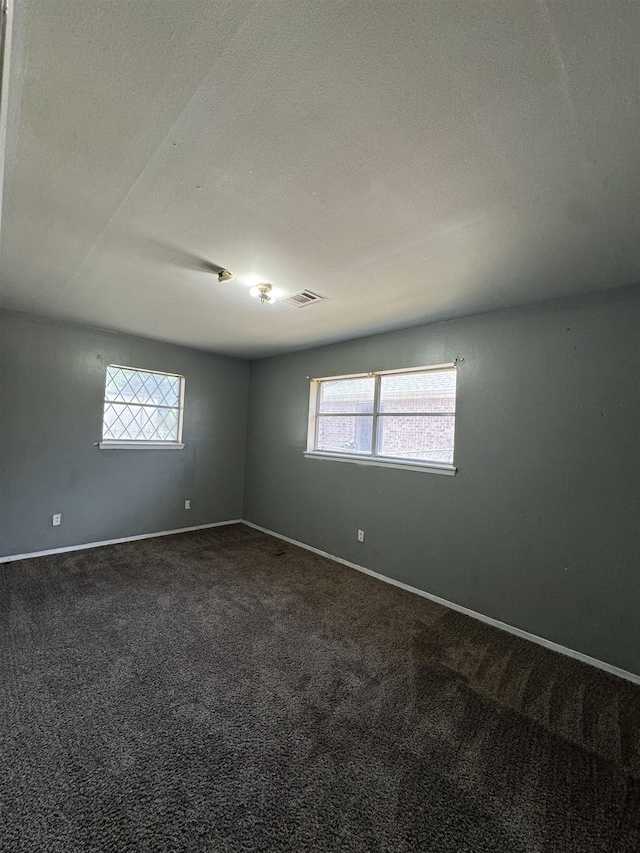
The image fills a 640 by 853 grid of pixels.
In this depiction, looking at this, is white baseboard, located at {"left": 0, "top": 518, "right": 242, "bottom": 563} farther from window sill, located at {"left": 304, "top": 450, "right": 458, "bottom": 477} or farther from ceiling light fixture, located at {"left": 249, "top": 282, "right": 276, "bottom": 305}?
ceiling light fixture, located at {"left": 249, "top": 282, "right": 276, "bottom": 305}

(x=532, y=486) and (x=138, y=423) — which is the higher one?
(x=138, y=423)

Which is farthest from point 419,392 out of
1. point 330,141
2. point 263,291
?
point 330,141

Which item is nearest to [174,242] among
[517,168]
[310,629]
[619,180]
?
[517,168]

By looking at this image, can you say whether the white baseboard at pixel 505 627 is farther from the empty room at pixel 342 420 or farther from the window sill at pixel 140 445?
the window sill at pixel 140 445

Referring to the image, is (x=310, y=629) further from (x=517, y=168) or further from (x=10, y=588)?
(x=517, y=168)

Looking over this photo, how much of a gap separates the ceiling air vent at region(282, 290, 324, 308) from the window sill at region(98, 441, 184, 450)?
8.66ft

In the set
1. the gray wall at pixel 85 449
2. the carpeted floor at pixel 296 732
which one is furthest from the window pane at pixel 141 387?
the carpeted floor at pixel 296 732

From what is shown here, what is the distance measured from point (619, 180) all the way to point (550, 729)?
2.49 metres

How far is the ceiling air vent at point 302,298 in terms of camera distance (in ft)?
8.70

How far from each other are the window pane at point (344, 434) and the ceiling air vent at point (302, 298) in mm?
1492

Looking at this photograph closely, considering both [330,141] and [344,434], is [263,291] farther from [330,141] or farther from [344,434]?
[344,434]

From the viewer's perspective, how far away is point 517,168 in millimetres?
1335

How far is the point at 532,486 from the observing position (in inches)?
101

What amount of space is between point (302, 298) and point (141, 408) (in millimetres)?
2753
